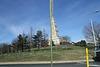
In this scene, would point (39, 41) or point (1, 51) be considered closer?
point (39, 41)

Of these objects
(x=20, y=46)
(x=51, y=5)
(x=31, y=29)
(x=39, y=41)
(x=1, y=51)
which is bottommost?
(x=1, y=51)

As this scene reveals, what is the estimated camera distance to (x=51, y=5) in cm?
279

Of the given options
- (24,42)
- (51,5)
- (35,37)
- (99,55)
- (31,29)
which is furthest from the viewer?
(24,42)

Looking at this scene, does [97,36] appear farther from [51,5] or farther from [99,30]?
[51,5]

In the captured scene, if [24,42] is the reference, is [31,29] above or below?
above

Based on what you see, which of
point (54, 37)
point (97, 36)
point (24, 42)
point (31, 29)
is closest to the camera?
point (31, 29)

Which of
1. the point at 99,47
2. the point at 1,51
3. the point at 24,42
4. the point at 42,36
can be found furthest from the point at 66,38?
the point at 1,51

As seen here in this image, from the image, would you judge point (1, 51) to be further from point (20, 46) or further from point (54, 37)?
point (54, 37)

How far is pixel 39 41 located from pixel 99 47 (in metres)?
24.5

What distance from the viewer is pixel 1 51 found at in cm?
4409

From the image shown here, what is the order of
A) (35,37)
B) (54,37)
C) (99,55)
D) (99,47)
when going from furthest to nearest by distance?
(54,37) → (35,37) → (99,47) → (99,55)

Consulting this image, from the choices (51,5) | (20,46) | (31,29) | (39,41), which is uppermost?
(31,29)

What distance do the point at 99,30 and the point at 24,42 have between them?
30.8m

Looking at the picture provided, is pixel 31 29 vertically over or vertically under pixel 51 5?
over
